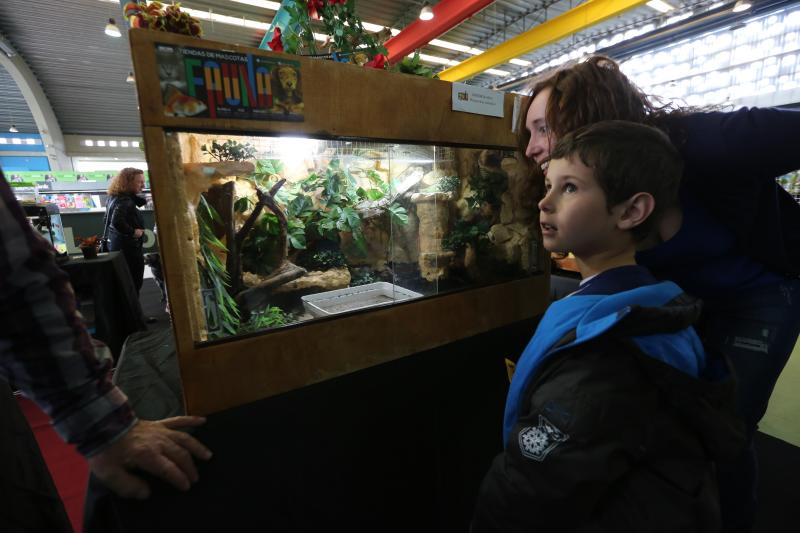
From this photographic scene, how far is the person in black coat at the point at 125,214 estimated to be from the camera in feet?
14.1

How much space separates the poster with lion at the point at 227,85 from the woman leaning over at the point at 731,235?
80 centimetres

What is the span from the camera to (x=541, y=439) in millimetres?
722

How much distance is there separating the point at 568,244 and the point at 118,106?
16.1 m

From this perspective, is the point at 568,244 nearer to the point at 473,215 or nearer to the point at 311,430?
the point at 311,430

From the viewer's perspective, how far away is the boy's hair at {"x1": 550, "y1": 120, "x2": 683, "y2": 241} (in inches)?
32.9

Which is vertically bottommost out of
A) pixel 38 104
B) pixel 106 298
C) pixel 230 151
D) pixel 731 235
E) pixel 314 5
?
pixel 106 298

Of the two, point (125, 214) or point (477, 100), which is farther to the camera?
point (125, 214)

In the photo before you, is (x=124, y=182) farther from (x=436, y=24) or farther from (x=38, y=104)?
(x=38, y=104)

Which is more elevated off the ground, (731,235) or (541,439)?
(731,235)

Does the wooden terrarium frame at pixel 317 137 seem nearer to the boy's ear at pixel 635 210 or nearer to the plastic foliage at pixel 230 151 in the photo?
the plastic foliage at pixel 230 151

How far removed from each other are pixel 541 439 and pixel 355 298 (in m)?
1.05

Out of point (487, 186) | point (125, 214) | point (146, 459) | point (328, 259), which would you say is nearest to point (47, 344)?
point (146, 459)

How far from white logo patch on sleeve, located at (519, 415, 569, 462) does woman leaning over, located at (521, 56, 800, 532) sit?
0.59 meters

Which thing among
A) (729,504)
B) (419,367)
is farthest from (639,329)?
(729,504)
